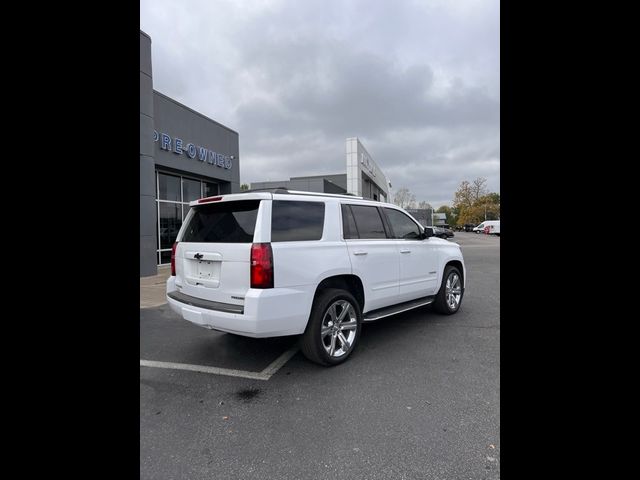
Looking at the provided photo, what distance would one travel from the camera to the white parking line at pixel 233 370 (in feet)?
12.6

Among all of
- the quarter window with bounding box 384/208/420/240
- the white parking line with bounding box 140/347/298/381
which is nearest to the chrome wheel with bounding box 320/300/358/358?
the white parking line with bounding box 140/347/298/381

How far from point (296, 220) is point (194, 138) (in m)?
11.7

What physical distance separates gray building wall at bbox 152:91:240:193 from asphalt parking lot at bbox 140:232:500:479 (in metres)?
9.36

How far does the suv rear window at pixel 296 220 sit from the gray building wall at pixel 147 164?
8121mm

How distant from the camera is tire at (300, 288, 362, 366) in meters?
3.83

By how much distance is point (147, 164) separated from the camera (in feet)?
35.4

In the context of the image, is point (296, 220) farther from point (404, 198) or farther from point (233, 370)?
point (404, 198)

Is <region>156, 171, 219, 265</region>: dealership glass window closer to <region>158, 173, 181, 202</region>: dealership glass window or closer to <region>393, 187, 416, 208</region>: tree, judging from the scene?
<region>158, 173, 181, 202</region>: dealership glass window

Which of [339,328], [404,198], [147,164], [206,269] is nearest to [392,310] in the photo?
[339,328]
